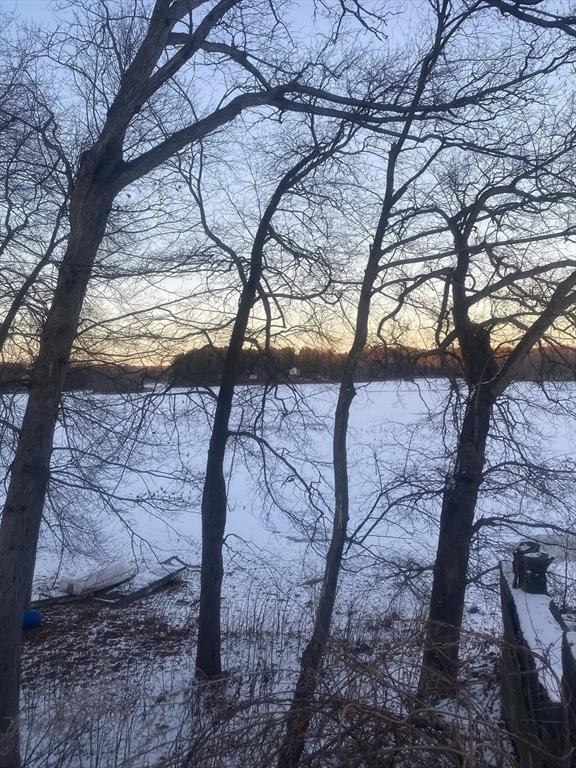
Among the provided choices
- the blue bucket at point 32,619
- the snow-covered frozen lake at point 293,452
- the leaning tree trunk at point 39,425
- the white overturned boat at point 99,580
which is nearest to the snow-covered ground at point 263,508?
the snow-covered frozen lake at point 293,452

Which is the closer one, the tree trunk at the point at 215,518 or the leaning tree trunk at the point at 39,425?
the leaning tree trunk at the point at 39,425

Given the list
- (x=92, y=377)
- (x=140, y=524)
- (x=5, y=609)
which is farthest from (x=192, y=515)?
(x=5, y=609)

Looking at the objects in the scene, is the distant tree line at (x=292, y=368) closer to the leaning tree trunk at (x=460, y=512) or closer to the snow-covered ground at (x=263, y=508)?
the snow-covered ground at (x=263, y=508)

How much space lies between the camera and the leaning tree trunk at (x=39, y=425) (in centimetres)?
845

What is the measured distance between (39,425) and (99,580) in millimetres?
11025

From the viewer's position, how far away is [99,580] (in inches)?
750

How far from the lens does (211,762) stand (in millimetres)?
4188

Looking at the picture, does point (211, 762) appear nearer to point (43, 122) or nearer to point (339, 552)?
point (339, 552)

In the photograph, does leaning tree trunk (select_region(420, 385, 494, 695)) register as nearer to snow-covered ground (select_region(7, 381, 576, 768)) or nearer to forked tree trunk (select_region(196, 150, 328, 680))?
snow-covered ground (select_region(7, 381, 576, 768))

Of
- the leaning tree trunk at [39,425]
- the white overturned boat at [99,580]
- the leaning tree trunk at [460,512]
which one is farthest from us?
the white overturned boat at [99,580]

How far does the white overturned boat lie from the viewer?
61.1ft

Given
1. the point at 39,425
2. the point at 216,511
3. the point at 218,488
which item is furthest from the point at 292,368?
the point at 39,425

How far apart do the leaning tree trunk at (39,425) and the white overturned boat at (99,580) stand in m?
10.0

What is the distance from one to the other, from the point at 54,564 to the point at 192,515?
5.48 meters
